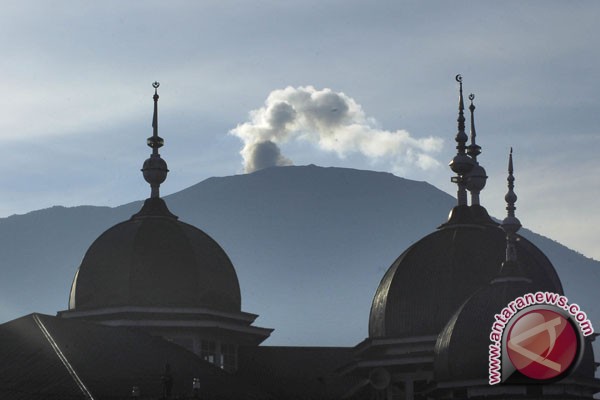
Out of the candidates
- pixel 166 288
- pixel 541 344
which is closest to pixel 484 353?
pixel 541 344

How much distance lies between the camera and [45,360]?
80.4m

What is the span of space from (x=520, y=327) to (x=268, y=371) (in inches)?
1399

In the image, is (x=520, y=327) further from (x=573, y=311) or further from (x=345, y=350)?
(x=345, y=350)

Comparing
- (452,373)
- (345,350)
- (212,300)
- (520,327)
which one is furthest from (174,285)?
(520,327)

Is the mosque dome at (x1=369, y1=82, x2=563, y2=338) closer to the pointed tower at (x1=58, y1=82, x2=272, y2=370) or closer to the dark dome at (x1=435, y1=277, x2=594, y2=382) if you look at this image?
the dark dome at (x1=435, y1=277, x2=594, y2=382)

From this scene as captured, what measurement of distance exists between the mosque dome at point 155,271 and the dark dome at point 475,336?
19.5 metres

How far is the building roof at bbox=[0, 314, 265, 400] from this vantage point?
7731 centimetres

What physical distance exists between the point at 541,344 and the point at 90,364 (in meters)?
21.0

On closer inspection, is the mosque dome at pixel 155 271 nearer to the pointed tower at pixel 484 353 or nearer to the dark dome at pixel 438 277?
the dark dome at pixel 438 277

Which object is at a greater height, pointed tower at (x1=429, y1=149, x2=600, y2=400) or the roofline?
the roofline

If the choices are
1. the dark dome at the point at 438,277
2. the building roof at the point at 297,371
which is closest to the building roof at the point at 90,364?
the dark dome at the point at 438,277

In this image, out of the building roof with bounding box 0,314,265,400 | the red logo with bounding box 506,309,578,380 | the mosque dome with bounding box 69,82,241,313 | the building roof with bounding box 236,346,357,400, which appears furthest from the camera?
the building roof with bounding box 236,346,357,400

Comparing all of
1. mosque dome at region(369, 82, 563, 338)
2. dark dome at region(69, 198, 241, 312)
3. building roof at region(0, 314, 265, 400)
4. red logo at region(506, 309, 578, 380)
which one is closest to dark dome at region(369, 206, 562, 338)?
mosque dome at region(369, 82, 563, 338)

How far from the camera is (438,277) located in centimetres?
10012
